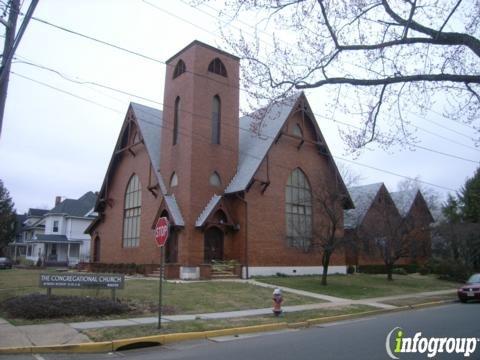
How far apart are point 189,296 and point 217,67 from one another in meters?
18.5

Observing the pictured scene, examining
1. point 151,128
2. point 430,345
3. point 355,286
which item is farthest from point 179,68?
point 430,345

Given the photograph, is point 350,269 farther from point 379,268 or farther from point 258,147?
point 258,147

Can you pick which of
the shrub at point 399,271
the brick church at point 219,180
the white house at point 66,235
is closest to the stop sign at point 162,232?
the brick church at point 219,180

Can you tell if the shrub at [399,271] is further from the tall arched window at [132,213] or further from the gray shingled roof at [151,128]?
the gray shingled roof at [151,128]

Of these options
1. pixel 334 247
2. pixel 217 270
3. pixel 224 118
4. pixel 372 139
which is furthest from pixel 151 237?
pixel 372 139

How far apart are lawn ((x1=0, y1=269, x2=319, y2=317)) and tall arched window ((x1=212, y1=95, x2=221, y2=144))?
11.3 m

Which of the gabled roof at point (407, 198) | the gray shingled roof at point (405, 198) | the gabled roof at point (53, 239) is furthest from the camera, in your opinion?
the gabled roof at point (53, 239)

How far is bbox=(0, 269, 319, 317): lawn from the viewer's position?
17.3m

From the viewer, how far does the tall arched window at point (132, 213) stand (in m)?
36.5

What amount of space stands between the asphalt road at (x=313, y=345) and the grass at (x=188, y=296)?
4038mm

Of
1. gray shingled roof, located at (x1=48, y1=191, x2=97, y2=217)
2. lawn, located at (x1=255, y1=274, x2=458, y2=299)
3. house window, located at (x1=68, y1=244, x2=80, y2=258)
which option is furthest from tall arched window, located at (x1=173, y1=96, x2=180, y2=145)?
house window, located at (x1=68, y1=244, x2=80, y2=258)

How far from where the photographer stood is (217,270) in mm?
30438

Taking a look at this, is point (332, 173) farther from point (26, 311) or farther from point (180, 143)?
point (26, 311)

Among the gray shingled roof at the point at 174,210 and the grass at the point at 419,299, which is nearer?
the grass at the point at 419,299
